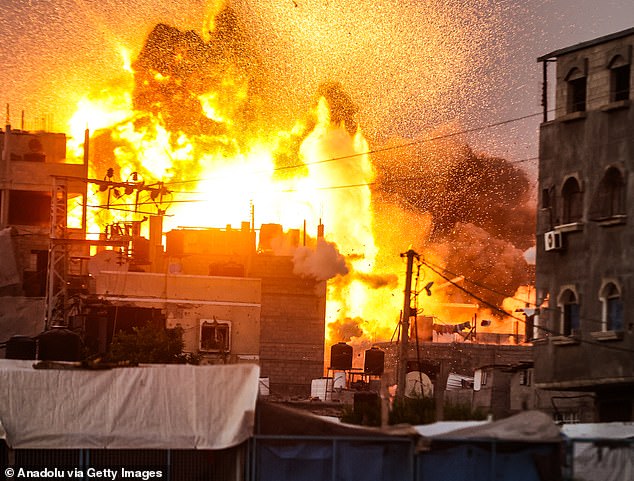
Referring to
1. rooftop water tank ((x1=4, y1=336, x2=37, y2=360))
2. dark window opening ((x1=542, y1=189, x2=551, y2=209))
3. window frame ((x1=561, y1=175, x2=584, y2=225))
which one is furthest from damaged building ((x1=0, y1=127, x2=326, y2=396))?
window frame ((x1=561, y1=175, x2=584, y2=225))

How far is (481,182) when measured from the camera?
150250mm

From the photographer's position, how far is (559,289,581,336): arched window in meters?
55.1

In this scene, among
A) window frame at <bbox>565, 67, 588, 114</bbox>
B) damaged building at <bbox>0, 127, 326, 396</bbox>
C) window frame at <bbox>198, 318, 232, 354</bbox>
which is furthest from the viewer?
window frame at <bbox>198, 318, 232, 354</bbox>

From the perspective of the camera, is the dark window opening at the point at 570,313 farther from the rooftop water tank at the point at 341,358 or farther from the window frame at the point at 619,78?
the rooftop water tank at the point at 341,358

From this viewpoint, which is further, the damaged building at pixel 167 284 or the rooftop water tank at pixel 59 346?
the damaged building at pixel 167 284

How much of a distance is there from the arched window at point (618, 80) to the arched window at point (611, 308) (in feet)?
22.9

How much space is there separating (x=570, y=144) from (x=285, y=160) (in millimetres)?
72792

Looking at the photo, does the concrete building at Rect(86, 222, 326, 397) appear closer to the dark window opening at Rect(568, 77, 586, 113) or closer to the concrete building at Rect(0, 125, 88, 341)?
the concrete building at Rect(0, 125, 88, 341)

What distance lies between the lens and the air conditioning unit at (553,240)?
55.2 metres

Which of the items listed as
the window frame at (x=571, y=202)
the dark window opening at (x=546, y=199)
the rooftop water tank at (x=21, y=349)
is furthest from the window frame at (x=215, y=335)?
the window frame at (x=571, y=202)

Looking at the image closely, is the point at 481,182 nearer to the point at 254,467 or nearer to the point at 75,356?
the point at 75,356

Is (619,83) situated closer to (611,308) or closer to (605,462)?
(611,308)

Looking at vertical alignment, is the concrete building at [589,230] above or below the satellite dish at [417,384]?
above

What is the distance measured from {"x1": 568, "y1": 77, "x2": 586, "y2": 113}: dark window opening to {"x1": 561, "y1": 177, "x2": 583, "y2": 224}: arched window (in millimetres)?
2737
